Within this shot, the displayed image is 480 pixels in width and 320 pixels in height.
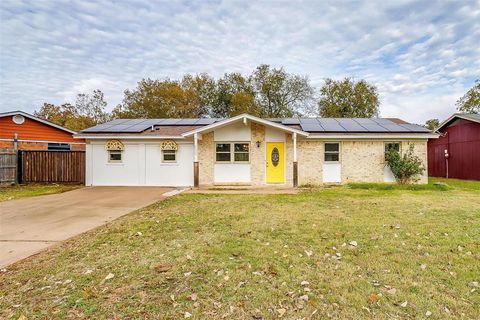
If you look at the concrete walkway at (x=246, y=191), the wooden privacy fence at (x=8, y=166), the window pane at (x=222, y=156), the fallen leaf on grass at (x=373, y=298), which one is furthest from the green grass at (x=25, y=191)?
the fallen leaf on grass at (x=373, y=298)

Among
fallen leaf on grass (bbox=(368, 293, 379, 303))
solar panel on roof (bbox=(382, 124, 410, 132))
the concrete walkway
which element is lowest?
fallen leaf on grass (bbox=(368, 293, 379, 303))

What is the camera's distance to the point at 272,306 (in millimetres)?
2682

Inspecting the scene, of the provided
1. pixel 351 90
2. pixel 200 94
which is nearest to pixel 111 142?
pixel 200 94

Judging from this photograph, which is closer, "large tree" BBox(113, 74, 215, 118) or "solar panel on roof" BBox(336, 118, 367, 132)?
"solar panel on roof" BBox(336, 118, 367, 132)

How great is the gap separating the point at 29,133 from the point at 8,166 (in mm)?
4316

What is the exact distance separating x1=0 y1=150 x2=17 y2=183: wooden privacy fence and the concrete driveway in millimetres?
5657

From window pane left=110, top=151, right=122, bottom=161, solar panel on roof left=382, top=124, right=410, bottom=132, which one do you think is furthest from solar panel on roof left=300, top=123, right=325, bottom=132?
window pane left=110, top=151, right=122, bottom=161

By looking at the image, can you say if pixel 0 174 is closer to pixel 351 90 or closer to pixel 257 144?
pixel 257 144

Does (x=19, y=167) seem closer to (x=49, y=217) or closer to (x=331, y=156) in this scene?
(x=49, y=217)

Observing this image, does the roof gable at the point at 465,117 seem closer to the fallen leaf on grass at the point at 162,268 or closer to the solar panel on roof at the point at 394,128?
the solar panel on roof at the point at 394,128

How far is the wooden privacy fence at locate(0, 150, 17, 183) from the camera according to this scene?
13.6 meters

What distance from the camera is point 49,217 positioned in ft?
22.4

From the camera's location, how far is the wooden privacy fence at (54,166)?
14344mm

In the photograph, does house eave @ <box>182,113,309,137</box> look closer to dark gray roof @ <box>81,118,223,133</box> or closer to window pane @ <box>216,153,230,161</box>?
window pane @ <box>216,153,230,161</box>
